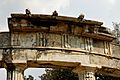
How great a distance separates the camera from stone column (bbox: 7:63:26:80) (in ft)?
49.1

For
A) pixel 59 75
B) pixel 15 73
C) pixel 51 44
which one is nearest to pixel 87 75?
pixel 51 44

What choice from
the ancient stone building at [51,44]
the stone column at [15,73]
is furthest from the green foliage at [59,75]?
the stone column at [15,73]

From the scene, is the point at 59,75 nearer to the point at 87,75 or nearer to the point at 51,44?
the point at 87,75

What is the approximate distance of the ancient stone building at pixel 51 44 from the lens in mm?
15281

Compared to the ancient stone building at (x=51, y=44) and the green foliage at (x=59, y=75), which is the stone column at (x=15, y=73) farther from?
the green foliage at (x=59, y=75)

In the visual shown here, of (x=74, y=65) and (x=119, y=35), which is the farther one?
(x=119, y=35)

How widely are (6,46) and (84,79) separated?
391 cm

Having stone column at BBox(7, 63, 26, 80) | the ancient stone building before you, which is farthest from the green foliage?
stone column at BBox(7, 63, 26, 80)

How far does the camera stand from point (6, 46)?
50.5 feet

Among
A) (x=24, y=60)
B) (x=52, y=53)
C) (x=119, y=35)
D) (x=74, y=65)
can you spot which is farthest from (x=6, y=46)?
(x=119, y=35)

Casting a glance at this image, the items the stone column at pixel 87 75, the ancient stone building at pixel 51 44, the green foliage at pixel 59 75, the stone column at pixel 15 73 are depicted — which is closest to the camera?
the stone column at pixel 15 73

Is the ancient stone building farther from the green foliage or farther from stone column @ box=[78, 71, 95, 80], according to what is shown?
the green foliage

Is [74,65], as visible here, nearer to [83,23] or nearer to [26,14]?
[83,23]

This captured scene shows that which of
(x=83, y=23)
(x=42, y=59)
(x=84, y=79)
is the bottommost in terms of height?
(x=84, y=79)
